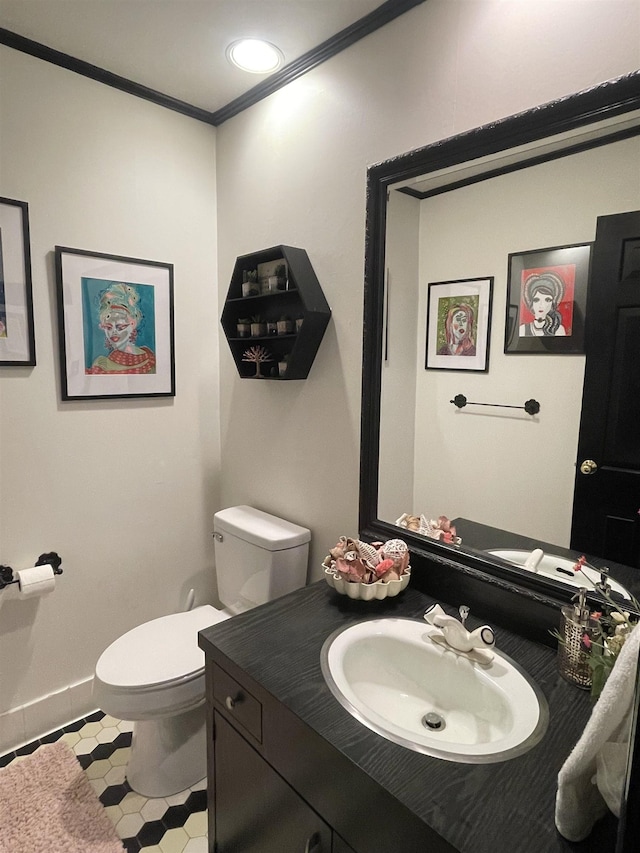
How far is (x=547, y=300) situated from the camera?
1.13 meters

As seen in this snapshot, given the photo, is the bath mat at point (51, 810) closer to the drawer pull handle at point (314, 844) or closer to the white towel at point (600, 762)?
the drawer pull handle at point (314, 844)

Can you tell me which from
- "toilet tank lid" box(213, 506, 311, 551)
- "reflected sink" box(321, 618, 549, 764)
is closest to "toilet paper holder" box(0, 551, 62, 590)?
"toilet tank lid" box(213, 506, 311, 551)

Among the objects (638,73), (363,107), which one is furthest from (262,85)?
(638,73)

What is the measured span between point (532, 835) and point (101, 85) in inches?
94.5

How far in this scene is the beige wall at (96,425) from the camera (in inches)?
67.7

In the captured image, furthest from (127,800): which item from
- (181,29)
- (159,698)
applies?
(181,29)

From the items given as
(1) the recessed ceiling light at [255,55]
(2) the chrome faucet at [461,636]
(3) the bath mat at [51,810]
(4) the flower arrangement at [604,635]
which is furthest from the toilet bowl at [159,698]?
(1) the recessed ceiling light at [255,55]

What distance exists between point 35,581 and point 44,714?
58 centimetres

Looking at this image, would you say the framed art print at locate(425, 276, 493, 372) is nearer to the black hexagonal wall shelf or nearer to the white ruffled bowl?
the black hexagonal wall shelf

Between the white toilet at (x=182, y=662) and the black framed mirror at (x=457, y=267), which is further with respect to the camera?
the white toilet at (x=182, y=662)

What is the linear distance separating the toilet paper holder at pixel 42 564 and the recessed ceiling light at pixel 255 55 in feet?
6.20

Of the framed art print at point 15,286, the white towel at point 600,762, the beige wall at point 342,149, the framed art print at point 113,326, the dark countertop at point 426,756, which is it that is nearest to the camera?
the white towel at point 600,762

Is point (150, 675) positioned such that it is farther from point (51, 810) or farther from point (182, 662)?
point (51, 810)

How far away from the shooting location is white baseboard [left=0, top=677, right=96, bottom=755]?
1.81m
